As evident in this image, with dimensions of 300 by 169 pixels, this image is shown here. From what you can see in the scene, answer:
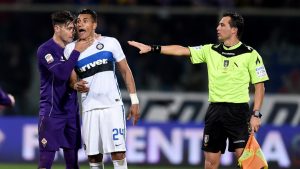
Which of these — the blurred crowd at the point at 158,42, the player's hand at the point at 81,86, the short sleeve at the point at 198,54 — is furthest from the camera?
the blurred crowd at the point at 158,42

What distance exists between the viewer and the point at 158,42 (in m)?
16.8

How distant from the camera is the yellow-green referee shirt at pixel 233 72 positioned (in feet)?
34.0

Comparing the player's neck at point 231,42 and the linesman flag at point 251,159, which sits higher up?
the player's neck at point 231,42

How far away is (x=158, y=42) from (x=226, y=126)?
21.2 feet

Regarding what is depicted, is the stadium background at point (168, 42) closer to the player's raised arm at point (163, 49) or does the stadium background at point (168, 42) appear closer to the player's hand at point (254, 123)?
the player's raised arm at point (163, 49)

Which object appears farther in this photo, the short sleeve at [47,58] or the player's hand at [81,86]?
the short sleeve at [47,58]

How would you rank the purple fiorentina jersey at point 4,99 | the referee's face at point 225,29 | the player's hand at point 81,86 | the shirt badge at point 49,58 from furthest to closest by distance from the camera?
the referee's face at point 225,29
the shirt badge at point 49,58
the player's hand at point 81,86
the purple fiorentina jersey at point 4,99

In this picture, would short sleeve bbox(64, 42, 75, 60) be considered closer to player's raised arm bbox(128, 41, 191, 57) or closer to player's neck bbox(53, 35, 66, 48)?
player's neck bbox(53, 35, 66, 48)

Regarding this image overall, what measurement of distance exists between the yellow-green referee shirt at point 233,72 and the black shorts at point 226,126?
0.09 metres

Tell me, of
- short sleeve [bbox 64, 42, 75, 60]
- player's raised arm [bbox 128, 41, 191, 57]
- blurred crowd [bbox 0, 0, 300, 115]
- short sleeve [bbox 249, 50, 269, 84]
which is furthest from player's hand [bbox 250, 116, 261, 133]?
blurred crowd [bbox 0, 0, 300, 115]

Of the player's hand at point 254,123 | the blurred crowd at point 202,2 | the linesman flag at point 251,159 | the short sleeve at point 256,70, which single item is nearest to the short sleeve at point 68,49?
the short sleeve at point 256,70

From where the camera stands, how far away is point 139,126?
15688 mm

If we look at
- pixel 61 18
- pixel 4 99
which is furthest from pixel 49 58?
pixel 4 99

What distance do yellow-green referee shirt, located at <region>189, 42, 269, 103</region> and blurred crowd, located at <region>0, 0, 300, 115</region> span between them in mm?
5917
